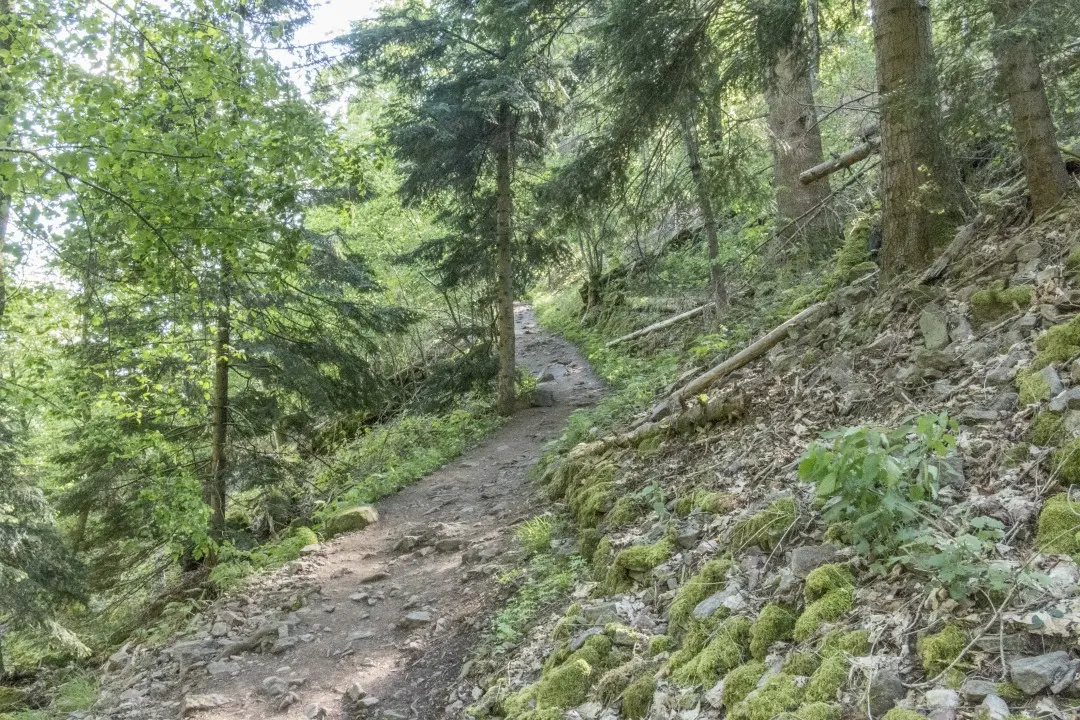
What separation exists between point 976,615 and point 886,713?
1.88 feet

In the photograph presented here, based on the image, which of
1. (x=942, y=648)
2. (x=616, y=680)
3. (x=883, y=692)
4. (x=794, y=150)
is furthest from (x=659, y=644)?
(x=794, y=150)

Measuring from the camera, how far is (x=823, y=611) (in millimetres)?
3109

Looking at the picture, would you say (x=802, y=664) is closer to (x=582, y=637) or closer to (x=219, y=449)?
(x=582, y=637)

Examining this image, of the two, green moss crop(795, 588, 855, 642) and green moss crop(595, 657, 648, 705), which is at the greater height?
green moss crop(795, 588, 855, 642)

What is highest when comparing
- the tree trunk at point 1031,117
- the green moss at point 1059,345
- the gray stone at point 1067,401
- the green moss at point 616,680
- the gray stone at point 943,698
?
the tree trunk at point 1031,117

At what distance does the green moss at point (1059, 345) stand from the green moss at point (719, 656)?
235 centimetres

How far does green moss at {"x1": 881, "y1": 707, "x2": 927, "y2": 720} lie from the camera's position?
231cm

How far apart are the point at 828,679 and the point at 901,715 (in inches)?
15.3

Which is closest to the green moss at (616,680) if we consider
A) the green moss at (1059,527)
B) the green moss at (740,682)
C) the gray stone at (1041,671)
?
the green moss at (740,682)

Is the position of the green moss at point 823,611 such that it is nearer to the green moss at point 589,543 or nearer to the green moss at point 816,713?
the green moss at point 816,713

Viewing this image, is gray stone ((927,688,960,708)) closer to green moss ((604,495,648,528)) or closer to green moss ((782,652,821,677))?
green moss ((782,652,821,677))

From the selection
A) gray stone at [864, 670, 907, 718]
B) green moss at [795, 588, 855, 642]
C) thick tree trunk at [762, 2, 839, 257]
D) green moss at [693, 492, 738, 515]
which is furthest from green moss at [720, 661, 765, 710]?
thick tree trunk at [762, 2, 839, 257]

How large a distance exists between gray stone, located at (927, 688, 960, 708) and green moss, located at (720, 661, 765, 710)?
2.55ft

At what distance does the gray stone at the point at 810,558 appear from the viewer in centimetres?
349
